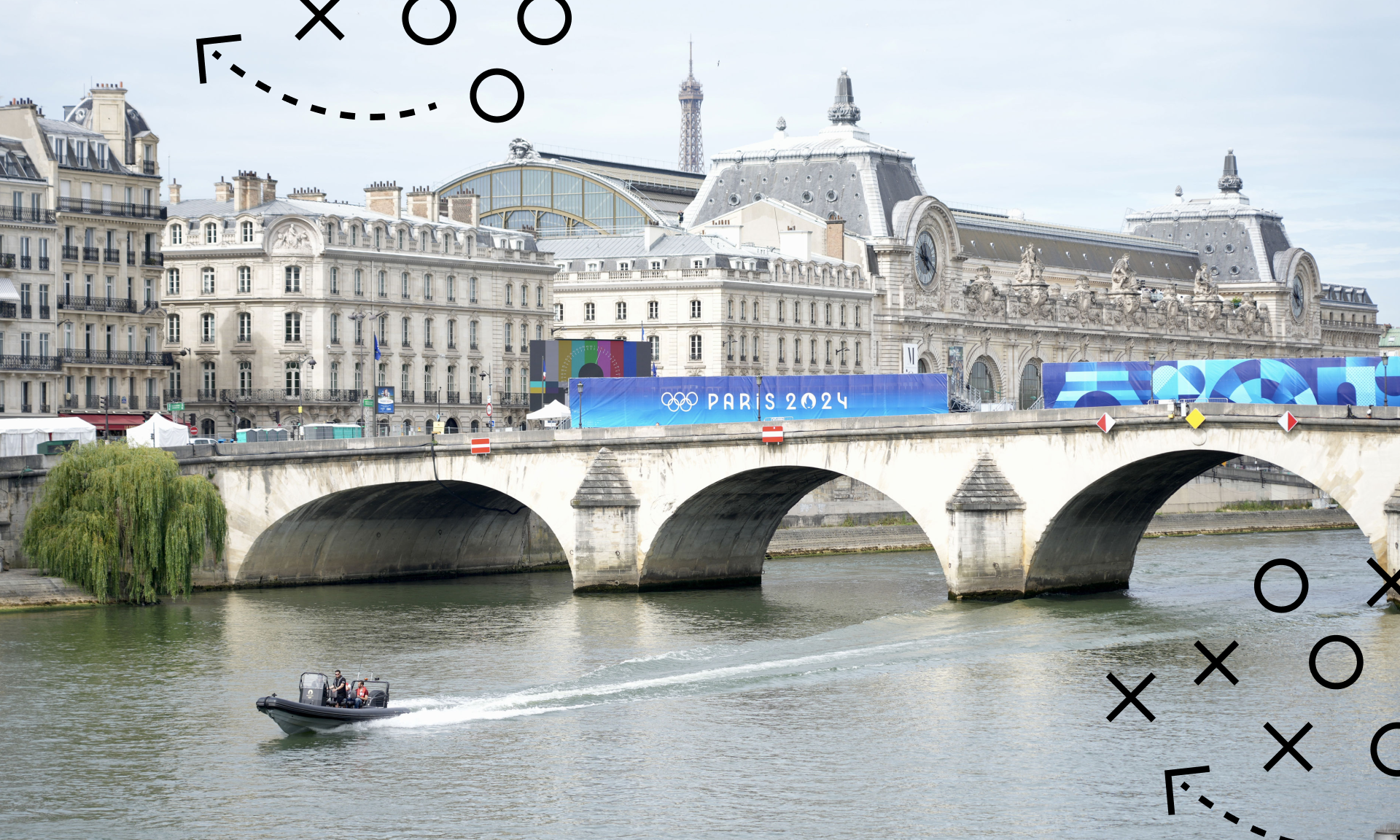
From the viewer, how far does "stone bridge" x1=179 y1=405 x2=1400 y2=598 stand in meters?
54.1

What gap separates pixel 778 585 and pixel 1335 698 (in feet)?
89.4

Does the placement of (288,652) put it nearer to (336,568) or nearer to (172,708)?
(172,708)

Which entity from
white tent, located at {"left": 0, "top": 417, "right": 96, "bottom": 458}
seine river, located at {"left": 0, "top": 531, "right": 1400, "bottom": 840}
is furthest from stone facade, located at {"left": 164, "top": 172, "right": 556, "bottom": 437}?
seine river, located at {"left": 0, "top": 531, "right": 1400, "bottom": 840}

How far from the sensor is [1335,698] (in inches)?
1660

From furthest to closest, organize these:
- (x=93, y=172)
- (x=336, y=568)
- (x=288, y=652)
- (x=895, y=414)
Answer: (x=93, y=172) < (x=336, y=568) < (x=895, y=414) < (x=288, y=652)

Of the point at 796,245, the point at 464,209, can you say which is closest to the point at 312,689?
→ the point at 464,209

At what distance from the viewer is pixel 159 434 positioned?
6850cm

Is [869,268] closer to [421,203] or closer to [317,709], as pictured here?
[421,203]

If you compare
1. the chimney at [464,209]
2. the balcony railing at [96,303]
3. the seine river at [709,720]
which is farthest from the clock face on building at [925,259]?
the seine river at [709,720]

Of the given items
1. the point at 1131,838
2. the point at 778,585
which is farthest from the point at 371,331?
the point at 1131,838

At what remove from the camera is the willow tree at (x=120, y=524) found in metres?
59.7

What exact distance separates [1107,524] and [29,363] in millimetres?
42849

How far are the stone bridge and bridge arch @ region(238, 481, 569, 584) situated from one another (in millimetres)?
79

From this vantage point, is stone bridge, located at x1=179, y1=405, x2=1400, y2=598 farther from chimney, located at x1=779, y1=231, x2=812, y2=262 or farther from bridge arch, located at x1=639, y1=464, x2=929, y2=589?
chimney, located at x1=779, y1=231, x2=812, y2=262
